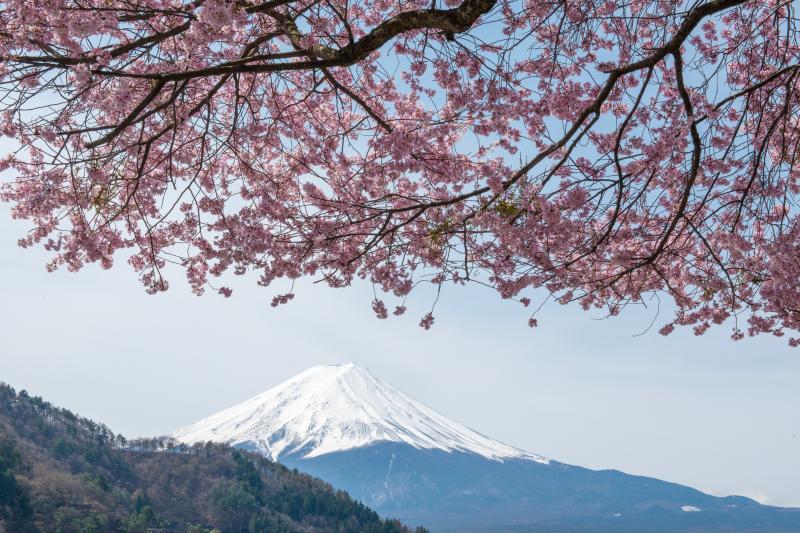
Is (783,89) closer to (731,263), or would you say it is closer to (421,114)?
(731,263)

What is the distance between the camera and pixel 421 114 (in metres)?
→ 6.15

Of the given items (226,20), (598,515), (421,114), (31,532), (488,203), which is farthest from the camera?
(598,515)

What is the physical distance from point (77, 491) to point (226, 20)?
196ft

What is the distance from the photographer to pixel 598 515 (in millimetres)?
197375

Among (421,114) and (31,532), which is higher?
(421,114)

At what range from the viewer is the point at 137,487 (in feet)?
223

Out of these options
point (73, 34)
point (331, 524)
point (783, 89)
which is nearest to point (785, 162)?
point (783, 89)

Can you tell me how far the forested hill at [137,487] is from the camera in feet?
171

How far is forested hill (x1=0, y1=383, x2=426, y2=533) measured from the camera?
52000mm

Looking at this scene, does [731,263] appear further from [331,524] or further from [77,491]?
[331,524]

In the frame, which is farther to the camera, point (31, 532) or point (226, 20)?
point (31, 532)

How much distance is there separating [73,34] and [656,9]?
3.56 m

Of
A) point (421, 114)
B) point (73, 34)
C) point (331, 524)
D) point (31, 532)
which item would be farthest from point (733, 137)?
point (331, 524)

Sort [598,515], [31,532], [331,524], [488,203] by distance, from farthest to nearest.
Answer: [598,515], [331,524], [31,532], [488,203]
